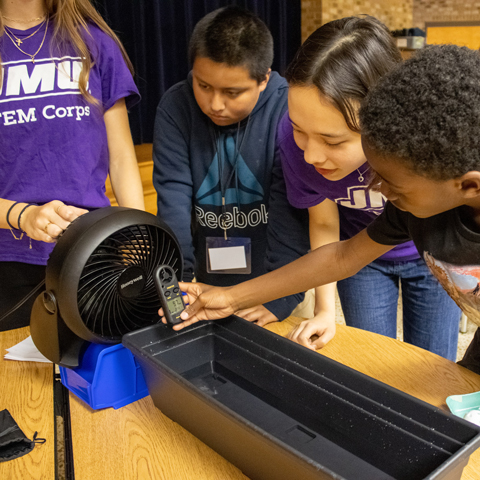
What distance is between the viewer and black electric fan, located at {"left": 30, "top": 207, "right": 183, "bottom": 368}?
813 mm

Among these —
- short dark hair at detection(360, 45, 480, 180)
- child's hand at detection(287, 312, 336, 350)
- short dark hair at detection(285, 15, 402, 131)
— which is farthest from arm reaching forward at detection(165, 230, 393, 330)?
short dark hair at detection(360, 45, 480, 180)

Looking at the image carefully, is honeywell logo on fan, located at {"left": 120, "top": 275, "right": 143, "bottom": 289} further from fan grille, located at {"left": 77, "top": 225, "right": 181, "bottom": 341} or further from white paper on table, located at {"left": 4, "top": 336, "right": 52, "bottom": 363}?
white paper on table, located at {"left": 4, "top": 336, "right": 52, "bottom": 363}

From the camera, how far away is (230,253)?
4.95ft

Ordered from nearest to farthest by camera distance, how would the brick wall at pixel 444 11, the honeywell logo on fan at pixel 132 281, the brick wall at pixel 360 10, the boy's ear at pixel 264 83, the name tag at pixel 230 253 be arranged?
the honeywell logo on fan at pixel 132 281 → the boy's ear at pixel 264 83 → the name tag at pixel 230 253 → the brick wall at pixel 444 11 → the brick wall at pixel 360 10

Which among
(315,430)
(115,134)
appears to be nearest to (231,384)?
(315,430)

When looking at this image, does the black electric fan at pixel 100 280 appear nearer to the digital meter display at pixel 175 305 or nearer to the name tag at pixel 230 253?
the digital meter display at pixel 175 305

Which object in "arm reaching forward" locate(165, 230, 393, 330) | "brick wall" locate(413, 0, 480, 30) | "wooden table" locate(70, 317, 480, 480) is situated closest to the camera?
"wooden table" locate(70, 317, 480, 480)

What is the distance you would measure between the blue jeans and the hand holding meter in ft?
2.06

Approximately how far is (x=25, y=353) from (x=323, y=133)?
0.78 metres

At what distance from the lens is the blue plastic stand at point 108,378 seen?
2.92 feet

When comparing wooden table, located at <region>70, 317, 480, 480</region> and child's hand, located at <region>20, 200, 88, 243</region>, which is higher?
child's hand, located at <region>20, 200, 88, 243</region>

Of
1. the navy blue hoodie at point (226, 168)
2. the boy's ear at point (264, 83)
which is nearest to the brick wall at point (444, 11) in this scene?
the navy blue hoodie at point (226, 168)

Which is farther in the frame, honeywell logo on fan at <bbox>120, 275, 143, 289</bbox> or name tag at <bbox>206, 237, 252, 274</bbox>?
name tag at <bbox>206, 237, 252, 274</bbox>

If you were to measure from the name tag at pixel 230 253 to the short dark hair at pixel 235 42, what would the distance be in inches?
18.6
